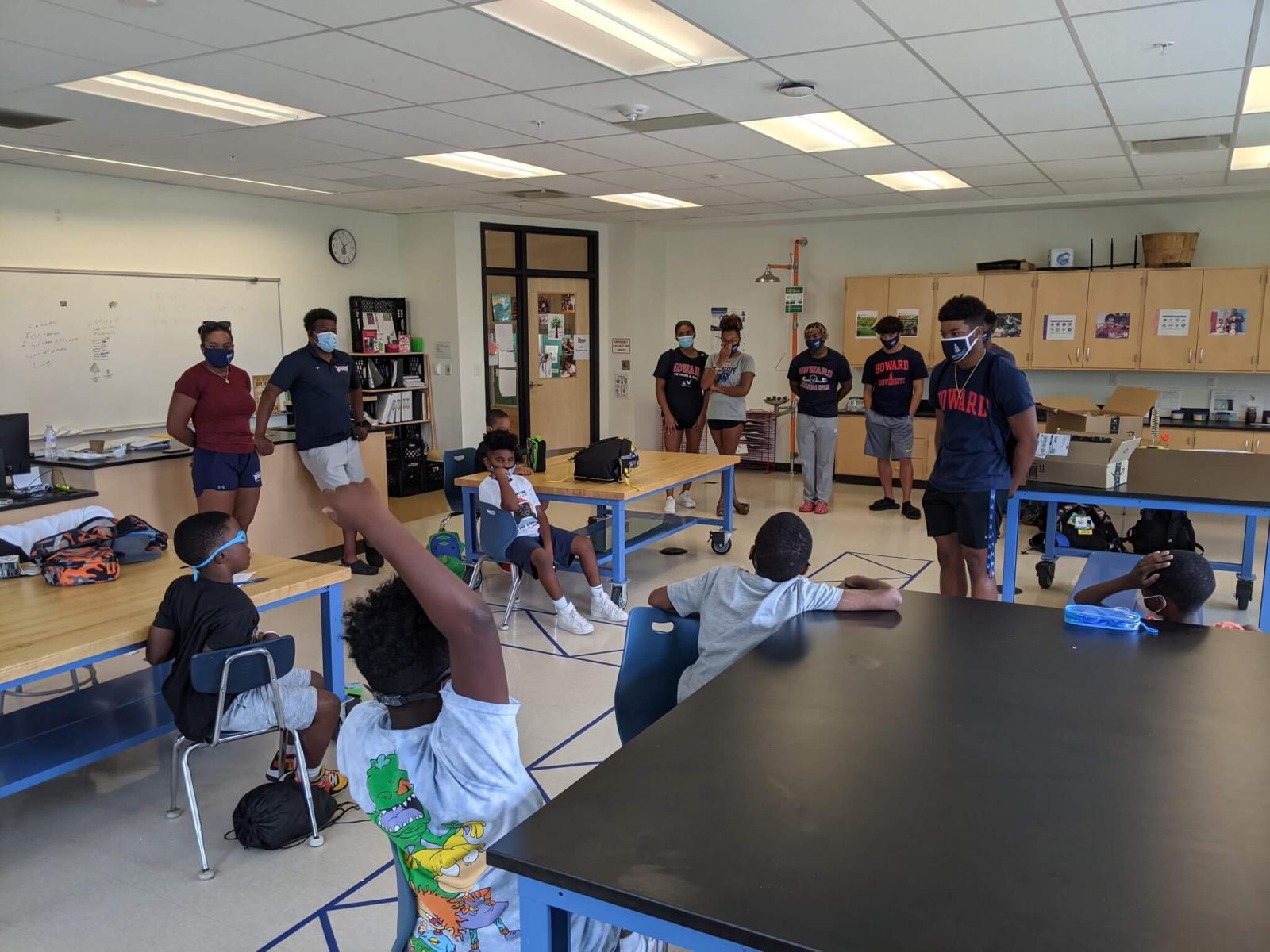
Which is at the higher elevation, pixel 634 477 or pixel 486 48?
pixel 486 48

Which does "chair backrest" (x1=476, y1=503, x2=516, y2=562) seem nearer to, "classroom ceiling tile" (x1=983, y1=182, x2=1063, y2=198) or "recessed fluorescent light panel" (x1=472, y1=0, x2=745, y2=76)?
"recessed fluorescent light panel" (x1=472, y1=0, x2=745, y2=76)

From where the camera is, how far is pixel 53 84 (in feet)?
13.5

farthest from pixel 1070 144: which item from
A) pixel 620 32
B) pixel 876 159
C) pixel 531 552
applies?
pixel 531 552

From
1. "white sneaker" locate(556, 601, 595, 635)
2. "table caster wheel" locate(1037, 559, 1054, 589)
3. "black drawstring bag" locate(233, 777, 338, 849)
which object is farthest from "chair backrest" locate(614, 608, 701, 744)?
"table caster wheel" locate(1037, 559, 1054, 589)

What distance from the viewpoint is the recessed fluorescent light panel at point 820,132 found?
508 cm

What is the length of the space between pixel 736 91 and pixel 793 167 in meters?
2.13

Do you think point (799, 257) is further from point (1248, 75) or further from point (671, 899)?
point (671, 899)

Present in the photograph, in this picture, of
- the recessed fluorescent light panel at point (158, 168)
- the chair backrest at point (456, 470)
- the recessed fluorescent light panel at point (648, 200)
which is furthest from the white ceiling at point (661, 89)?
the chair backrest at point (456, 470)

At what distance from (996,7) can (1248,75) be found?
5.43ft

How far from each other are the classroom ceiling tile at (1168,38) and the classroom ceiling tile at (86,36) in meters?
3.39

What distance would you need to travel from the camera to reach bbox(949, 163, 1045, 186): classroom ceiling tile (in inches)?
251

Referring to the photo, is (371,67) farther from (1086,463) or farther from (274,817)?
(1086,463)

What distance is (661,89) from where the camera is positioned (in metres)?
4.26

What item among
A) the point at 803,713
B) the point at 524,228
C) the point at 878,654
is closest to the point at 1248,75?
the point at 878,654
